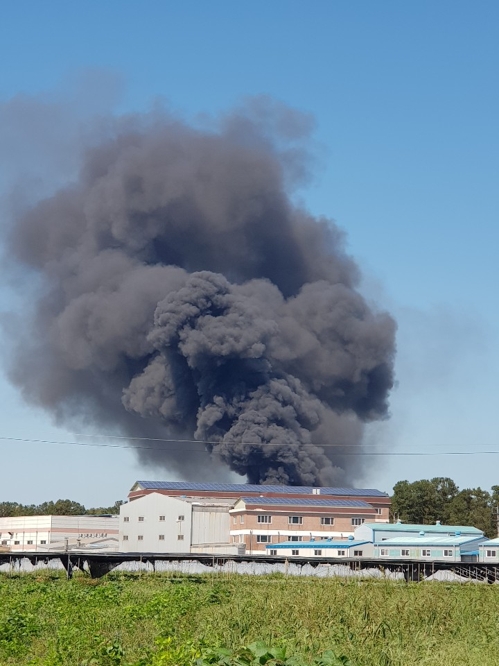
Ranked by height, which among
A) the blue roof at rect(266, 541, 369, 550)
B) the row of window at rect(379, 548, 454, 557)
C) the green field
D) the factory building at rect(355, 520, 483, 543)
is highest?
the factory building at rect(355, 520, 483, 543)

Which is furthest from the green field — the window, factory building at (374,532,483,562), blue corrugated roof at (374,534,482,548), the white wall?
the window

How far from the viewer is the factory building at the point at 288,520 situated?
85625 millimetres

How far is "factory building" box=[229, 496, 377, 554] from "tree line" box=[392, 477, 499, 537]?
30301 millimetres

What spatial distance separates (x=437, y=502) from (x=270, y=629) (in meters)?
111

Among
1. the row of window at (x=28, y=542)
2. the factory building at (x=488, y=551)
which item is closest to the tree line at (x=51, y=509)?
the row of window at (x=28, y=542)

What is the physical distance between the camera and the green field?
44.8ft

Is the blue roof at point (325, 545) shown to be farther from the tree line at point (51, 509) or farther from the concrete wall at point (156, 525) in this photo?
the tree line at point (51, 509)

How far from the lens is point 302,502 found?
8900 centimetres

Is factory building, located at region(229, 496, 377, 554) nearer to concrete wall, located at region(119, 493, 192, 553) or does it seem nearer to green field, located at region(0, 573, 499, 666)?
concrete wall, located at region(119, 493, 192, 553)

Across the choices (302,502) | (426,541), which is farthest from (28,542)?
(426,541)

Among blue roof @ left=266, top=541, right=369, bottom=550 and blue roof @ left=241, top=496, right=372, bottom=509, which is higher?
blue roof @ left=241, top=496, right=372, bottom=509

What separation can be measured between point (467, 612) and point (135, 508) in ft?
235

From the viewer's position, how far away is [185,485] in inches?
3866

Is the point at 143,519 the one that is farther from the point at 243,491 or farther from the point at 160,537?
the point at 243,491
